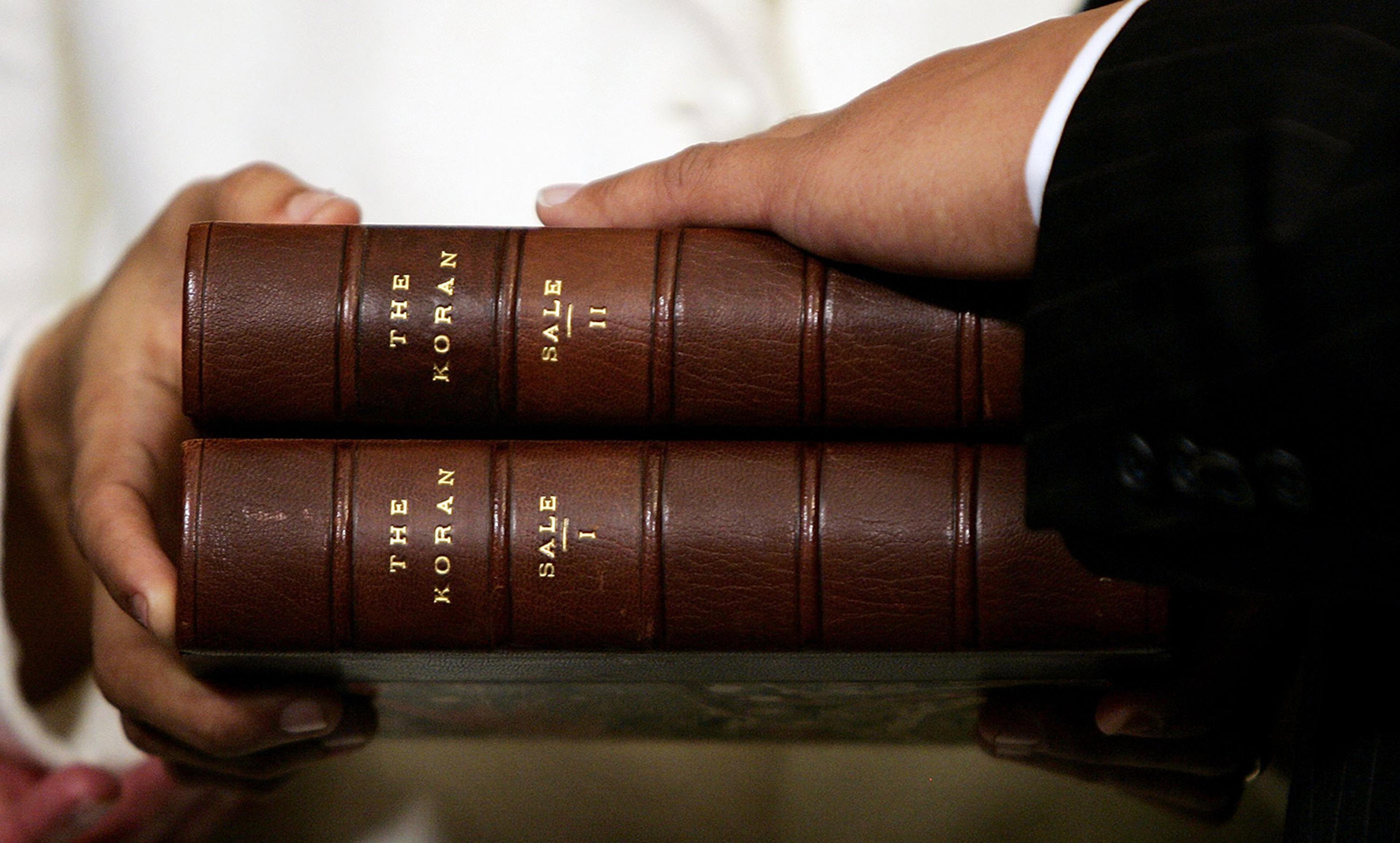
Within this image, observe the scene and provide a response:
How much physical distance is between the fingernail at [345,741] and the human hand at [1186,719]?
309 millimetres

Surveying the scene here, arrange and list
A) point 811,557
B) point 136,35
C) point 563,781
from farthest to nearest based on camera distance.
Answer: point 136,35 < point 563,781 < point 811,557

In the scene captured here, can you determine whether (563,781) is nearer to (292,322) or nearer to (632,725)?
(632,725)

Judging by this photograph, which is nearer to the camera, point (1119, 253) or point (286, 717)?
point (1119, 253)

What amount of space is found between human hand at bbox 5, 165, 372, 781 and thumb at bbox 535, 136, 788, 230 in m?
0.12

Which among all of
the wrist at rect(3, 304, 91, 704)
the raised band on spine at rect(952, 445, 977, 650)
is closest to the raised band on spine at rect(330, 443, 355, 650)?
the raised band on spine at rect(952, 445, 977, 650)

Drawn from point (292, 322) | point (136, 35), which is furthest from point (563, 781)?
point (136, 35)

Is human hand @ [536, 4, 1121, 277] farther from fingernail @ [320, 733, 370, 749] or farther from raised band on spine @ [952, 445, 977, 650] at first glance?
fingernail @ [320, 733, 370, 749]

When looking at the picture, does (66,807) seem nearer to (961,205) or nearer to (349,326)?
(349,326)

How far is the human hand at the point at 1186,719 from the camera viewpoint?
482 mm

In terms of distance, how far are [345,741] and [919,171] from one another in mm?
399

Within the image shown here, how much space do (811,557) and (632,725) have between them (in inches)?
8.9

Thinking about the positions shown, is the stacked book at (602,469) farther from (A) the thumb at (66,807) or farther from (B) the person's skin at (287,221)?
(A) the thumb at (66,807)

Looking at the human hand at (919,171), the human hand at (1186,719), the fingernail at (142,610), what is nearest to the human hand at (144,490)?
the fingernail at (142,610)

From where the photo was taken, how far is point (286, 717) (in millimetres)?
507
